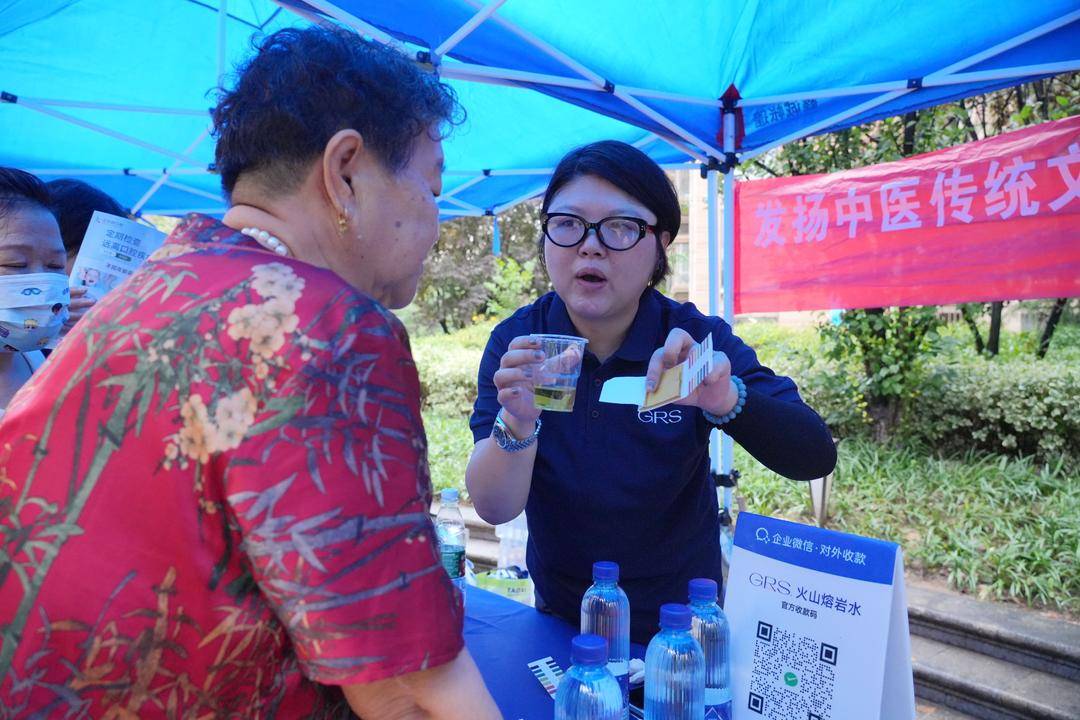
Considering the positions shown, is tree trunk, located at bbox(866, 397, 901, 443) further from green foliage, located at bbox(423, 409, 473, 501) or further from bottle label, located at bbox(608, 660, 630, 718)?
bottle label, located at bbox(608, 660, 630, 718)

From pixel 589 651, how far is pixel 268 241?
2.68ft

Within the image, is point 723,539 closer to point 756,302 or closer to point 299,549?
point 756,302

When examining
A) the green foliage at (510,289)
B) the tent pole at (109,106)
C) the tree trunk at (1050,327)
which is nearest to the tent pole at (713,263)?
the tent pole at (109,106)

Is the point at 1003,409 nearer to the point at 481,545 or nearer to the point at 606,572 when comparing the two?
the point at 481,545

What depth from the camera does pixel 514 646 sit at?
1858 millimetres

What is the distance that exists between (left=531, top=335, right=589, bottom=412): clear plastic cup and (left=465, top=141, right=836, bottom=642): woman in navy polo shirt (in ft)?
0.29

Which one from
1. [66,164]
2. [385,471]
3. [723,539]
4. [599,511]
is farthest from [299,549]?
[66,164]

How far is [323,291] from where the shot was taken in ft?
2.67

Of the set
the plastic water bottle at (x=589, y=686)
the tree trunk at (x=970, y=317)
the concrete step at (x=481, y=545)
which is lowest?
the concrete step at (x=481, y=545)

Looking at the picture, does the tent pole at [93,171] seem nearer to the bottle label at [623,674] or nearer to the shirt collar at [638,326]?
the shirt collar at [638,326]

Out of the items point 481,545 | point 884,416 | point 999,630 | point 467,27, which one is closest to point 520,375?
point 467,27

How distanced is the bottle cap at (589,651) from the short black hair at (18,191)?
6.90 feet

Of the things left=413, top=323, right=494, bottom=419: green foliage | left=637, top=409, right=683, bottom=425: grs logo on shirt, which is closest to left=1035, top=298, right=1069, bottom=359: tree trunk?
left=413, top=323, right=494, bottom=419: green foliage

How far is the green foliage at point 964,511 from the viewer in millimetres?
4393
